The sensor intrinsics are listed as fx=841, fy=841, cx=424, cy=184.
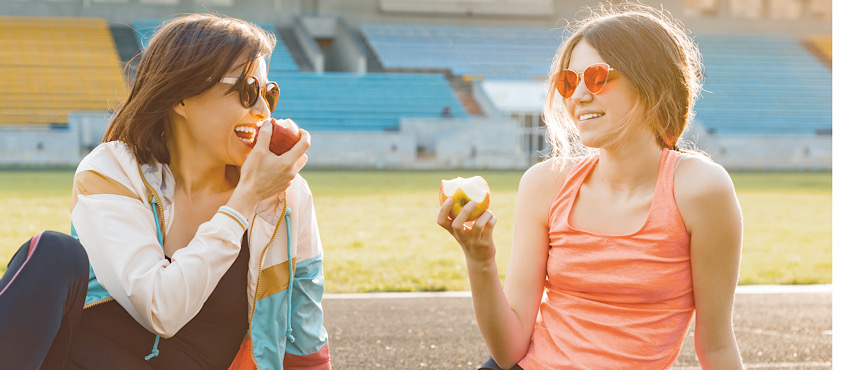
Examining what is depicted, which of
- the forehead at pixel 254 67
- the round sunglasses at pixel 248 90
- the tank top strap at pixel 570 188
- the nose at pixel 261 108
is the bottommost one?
the tank top strap at pixel 570 188

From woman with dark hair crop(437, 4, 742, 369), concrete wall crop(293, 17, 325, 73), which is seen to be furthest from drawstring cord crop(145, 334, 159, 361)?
concrete wall crop(293, 17, 325, 73)

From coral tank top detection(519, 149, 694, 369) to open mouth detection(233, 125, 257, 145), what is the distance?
946 mm

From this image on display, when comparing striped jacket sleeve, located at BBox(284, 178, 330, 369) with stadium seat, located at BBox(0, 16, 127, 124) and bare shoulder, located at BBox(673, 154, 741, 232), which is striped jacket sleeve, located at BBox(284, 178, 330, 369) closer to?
bare shoulder, located at BBox(673, 154, 741, 232)

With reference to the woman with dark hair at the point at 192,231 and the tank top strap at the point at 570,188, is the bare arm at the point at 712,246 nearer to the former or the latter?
the tank top strap at the point at 570,188

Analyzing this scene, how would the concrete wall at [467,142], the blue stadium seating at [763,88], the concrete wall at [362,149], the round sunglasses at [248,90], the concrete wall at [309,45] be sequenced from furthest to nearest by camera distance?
the concrete wall at [309,45]
the blue stadium seating at [763,88]
the concrete wall at [467,142]
the concrete wall at [362,149]
the round sunglasses at [248,90]

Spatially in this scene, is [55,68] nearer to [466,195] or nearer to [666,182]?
[466,195]

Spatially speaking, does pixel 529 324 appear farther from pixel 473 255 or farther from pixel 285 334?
pixel 285 334

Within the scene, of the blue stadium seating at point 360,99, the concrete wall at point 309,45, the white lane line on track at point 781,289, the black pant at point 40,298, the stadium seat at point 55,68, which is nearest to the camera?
the black pant at point 40,298

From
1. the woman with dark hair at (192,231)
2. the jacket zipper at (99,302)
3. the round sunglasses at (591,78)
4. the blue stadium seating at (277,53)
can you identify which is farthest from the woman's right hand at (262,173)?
the blue stadium seating at (277,53)

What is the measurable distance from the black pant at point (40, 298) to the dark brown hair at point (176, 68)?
0.55 meters

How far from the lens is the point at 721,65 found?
38094 millimetres

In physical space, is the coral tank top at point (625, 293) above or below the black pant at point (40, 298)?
below

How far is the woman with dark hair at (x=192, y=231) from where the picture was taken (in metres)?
2.21
